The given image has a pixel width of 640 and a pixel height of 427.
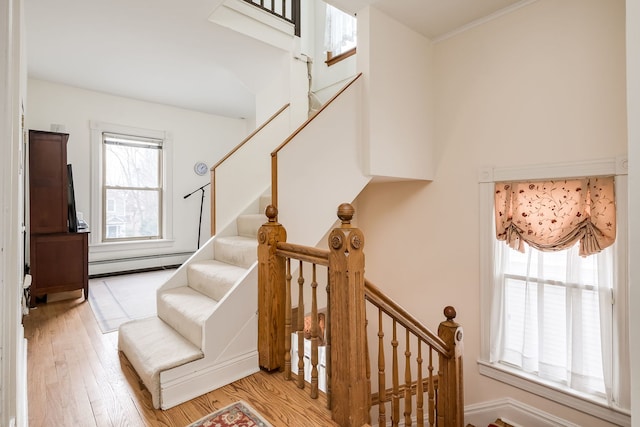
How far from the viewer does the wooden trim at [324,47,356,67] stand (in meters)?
3.91

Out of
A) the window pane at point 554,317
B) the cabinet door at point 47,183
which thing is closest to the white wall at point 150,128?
the cabinet door at point 47,183

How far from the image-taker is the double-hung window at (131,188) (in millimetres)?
4891

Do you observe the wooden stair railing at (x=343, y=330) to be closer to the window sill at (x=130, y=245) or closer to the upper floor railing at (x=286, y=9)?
the upper floor railing at (x=286, y=9)

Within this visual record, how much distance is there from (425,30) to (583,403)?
11.4ft

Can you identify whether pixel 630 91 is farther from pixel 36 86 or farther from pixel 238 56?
pixel 36 86

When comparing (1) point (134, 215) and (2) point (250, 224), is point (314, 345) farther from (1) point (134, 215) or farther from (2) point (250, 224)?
(1) point (134, 215)

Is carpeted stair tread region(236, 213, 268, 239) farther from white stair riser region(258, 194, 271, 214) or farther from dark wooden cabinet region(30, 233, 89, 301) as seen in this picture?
dark wooden cabinet region(30, 233, 89, 301)

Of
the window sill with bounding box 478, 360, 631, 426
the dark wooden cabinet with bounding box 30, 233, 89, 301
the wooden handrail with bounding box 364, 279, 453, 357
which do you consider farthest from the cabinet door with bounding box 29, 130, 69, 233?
the window sill with bounding box 478, 360, 631, 426

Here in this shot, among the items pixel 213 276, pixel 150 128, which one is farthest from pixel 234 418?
pixel 150 128

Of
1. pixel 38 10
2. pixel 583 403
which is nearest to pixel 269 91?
pixel 38 10

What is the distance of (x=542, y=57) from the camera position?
2619mm

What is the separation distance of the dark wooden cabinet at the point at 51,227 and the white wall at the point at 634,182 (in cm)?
452

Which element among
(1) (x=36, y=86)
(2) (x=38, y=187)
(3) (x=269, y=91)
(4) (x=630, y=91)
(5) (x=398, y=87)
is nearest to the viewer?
(4) (x=630, y=91)

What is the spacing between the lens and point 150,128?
5.16m
